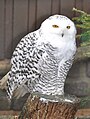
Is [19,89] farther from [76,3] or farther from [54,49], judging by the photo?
[76,3]

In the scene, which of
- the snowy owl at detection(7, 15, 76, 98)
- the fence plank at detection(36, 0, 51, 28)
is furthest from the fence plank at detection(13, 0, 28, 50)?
the snowy owl at detection(7, 15, 76, 98)

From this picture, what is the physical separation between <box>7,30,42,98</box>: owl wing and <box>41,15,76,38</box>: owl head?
0.11m

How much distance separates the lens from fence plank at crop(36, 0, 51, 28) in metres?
3.36

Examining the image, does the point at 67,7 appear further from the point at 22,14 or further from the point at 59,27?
the point at 59,27

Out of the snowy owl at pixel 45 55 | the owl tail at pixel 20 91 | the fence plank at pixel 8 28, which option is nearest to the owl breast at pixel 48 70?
the snowy owl at pixel 45 55

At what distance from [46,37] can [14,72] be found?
0.36m

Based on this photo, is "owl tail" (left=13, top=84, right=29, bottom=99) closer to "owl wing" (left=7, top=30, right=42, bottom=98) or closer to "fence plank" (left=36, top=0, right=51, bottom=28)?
"owl wing" (left=7, top=30, right=42, bottom=98)

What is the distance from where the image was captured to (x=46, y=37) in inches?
114

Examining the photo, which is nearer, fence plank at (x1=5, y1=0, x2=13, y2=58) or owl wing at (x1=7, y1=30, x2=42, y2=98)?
owl wing at (x1=7, y1=30, x2=42, y2=98)

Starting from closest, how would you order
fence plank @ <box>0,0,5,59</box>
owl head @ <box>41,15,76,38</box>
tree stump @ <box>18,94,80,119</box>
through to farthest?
tree stump @ <box>18,94,80,119</box>, owl head @ <box>41,15,76,38</box>, fence plank @ <box>0,0,5,59</box>

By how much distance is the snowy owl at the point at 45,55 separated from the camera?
2.88 metres

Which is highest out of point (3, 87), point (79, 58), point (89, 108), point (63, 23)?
point (63, 23)

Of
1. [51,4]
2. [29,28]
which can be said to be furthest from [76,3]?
[29,28]

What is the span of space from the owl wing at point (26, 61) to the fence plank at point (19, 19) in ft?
1.32
